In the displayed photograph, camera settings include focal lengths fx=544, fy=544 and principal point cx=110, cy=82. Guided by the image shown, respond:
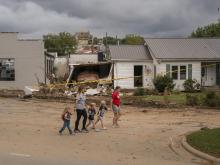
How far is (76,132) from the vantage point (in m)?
18.8

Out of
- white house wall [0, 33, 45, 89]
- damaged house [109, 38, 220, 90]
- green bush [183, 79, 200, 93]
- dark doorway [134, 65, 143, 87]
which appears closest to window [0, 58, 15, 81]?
white house wall [0, 33, 45, 89]

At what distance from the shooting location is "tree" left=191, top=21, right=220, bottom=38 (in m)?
75.6

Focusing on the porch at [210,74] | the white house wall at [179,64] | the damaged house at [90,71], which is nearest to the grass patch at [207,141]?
the white house wall at [179,64]

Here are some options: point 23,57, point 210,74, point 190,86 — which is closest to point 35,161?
point 190,86

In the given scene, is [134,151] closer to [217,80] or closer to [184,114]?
[184,114]

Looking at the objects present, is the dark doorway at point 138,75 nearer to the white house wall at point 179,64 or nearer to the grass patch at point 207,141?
the white house wall at point 179,64

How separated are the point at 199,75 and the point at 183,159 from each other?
2902 cm

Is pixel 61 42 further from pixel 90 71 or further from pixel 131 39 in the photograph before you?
pixel 90 71

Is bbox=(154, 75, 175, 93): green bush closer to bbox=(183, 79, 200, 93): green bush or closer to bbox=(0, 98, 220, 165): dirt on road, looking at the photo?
bbox=(183, 79, 200, 93): green bush

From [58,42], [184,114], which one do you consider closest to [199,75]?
[184,114]

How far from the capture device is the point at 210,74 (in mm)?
43062

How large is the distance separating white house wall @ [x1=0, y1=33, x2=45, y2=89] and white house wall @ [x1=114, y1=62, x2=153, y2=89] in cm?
749

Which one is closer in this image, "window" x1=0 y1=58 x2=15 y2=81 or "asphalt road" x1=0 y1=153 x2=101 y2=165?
"asphalt road" x1=0 y1=153 x2=101 y2=165

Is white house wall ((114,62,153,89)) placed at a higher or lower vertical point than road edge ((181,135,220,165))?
higher
